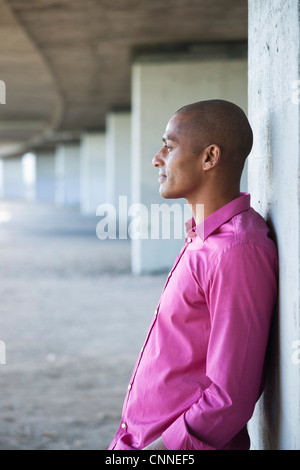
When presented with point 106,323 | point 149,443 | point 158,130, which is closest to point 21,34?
point 158,130

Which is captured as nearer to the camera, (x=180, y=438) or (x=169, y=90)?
(x=180, y=438)

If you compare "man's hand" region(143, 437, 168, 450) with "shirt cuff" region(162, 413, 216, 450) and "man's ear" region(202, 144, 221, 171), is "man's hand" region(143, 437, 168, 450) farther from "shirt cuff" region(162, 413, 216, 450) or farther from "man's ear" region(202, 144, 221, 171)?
"man's ear" region(202, 144, 221, 171)

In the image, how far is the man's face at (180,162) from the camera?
181cm

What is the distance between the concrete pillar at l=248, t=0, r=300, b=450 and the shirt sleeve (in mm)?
104

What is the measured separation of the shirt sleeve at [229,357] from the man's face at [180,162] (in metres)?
0.32

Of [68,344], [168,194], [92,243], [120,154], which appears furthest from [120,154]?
[168,194]

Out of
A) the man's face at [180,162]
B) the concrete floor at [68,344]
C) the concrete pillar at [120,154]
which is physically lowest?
the concrete floor at [68,344]

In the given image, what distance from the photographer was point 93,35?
11031 millimetres

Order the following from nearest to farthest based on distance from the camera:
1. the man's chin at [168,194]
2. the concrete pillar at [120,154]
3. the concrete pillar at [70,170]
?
the man's chin at [168,194], the concrete pillar at [120,154], the concrete pillar at [70,170]

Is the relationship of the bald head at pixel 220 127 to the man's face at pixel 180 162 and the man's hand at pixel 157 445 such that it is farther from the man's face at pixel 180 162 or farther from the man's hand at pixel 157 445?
the man's hand at pixel 157 445

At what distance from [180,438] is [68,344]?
16.8 feet

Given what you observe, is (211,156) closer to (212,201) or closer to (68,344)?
(212,201)

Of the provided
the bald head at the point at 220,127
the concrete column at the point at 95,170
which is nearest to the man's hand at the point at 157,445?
the bald head at the point at 220,127

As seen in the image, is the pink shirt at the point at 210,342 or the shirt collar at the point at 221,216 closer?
the pink shirt at the point at 210,342
